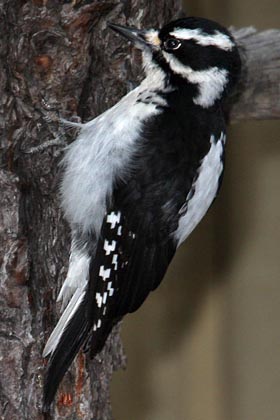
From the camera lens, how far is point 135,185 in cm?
259

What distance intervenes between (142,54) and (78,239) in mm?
447

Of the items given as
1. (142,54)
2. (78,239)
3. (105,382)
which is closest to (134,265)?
(78,239)

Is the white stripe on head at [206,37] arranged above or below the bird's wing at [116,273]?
above

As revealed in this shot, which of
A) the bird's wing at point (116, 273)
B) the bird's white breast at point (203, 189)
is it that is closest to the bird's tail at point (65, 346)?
the bird's wing at point (116, 273)

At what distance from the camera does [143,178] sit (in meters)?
2.58

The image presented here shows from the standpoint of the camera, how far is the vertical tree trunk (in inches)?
100

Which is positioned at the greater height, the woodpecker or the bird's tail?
the woodpecker

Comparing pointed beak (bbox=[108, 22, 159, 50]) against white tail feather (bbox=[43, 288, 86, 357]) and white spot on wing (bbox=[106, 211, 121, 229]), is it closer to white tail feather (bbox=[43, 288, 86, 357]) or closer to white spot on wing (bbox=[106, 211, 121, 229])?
white spot on wing (bbox=[106, 211, 121, 229])

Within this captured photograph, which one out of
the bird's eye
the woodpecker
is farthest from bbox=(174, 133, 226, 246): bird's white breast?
the bird's eye

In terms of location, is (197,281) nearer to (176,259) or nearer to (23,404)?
(176,259)

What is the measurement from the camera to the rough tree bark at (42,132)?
255 centimetres

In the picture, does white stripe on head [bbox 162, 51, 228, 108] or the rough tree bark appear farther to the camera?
white stripe on head [bbox 162, 51, 228, 108]

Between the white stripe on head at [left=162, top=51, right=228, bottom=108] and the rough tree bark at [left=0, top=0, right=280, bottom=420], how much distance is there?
0.06 metres

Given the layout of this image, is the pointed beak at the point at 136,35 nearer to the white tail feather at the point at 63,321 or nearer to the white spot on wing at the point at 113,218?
the white spot on wing at the point at 113,218
